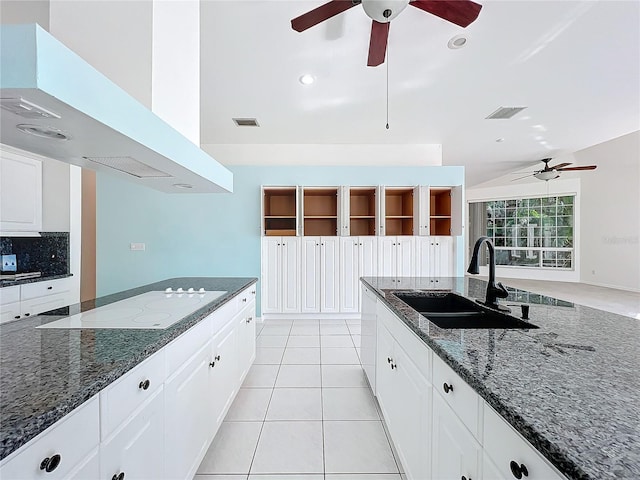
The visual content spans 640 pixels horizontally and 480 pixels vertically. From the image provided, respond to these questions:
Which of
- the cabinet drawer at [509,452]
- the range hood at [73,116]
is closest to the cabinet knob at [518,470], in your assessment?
the cabinet drawer at [509,452]

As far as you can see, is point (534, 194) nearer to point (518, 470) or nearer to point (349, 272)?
point (349, 272)

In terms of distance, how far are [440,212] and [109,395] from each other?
4.99 meters

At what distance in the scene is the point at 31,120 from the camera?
36.4 inches

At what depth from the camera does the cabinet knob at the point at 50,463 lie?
0.67 meters

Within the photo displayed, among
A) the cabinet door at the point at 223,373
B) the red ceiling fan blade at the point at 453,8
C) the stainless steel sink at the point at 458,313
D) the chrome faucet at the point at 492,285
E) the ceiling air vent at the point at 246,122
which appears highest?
the ceiling air vent at the point at 246,122

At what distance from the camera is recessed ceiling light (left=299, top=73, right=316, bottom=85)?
3062mm

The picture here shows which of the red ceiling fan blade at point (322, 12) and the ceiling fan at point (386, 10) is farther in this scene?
the red ceiling fan blade at point (322, 12)

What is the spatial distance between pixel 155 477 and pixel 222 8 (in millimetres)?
2871

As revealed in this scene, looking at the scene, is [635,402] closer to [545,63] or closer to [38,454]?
[38,454]

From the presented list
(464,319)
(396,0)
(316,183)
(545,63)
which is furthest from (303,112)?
(464,319)

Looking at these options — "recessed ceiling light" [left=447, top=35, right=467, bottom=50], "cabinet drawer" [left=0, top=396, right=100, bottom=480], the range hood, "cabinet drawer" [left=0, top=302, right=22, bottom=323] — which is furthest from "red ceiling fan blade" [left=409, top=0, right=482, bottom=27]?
"cabinet drawer" [left=0, top=302, right=22, bottom=323]

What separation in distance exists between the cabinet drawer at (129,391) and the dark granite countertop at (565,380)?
1048mm

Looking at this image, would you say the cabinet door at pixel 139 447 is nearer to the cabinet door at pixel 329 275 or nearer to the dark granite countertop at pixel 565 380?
the dark granite countertop at pixel 565 380

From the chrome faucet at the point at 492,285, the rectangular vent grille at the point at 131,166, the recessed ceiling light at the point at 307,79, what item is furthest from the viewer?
the recessed ceiling light at the point at 307,79
